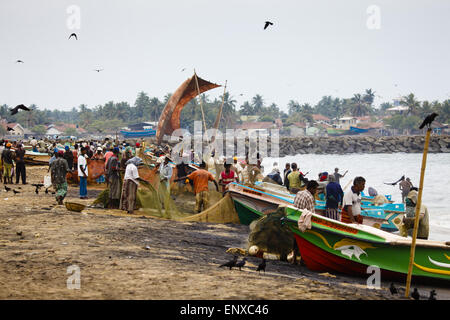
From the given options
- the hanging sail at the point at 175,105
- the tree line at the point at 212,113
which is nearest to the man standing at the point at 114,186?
the hanging sail at the point at 175,105

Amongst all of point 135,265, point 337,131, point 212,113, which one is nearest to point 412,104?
point 337,131

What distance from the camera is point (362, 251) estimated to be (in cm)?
887

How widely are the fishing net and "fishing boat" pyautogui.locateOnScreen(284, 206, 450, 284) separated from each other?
490mm

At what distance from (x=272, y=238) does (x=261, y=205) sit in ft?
10.5

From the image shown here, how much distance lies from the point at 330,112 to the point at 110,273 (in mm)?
197104

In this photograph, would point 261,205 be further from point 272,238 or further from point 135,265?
point 135,265

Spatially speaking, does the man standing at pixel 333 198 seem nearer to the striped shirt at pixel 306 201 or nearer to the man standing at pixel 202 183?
the striped shirt at pixel 306 201

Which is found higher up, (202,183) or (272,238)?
(202,183)

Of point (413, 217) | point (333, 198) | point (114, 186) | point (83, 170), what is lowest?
point (413, 217)

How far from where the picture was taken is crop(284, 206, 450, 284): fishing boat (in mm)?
8438

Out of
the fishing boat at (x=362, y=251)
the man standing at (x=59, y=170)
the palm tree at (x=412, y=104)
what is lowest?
the fishing boat at (x=362, y=251)

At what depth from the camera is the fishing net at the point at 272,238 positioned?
9.74 metres

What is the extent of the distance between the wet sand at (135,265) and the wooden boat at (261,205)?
1.15 metres
